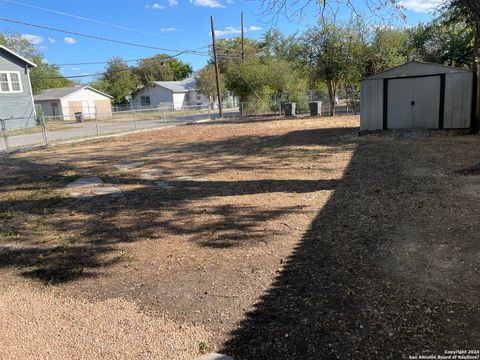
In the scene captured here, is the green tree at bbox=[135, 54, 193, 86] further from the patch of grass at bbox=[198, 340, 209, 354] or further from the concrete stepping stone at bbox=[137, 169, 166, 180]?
the patch of grass at bbox=[198, 340, 209, 354]

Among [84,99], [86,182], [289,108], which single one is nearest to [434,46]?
[289,108]

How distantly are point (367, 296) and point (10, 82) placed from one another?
1377 inches

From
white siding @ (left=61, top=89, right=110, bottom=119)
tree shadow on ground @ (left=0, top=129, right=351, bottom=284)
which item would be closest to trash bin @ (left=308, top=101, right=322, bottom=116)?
tree shadow on ground @ (left=0, top=129, right=351, bottom=284)

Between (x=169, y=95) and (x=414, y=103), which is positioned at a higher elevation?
(x=169, y=95)

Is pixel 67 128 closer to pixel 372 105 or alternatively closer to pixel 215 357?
pixel 372 105

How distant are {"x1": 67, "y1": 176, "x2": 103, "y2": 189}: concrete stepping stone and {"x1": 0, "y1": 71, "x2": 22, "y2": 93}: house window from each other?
2644cm

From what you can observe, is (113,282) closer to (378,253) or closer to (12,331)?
(12,331)

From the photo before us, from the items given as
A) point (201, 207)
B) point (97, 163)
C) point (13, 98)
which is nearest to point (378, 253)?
point (201, 207)

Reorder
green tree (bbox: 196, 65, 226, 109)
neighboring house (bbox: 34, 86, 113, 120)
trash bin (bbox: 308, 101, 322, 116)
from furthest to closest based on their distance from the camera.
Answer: green tree (bbox: 196, 65, 226, 109), neighboring house (bbox: 34, 86, 113, 120), trash bin (bbox: 308, 101, 322, 116)

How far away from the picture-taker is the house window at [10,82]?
102 ft

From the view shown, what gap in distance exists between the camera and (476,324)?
9.82ft

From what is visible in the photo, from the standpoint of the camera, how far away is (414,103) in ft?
45.2

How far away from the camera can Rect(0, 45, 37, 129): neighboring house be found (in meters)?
30.8

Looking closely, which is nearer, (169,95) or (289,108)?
(289,108)
